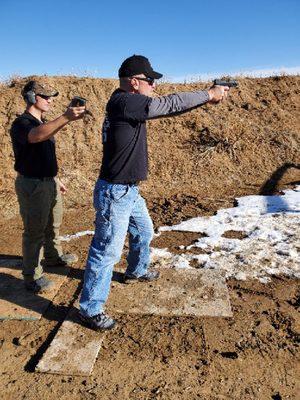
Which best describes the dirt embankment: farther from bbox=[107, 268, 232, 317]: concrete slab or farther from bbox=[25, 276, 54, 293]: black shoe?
bbox=[25, 276, 54, 293]: black shoe

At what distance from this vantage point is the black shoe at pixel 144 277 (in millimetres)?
4453

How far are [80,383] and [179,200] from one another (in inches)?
227

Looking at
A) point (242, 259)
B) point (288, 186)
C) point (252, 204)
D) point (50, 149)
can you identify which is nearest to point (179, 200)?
point (252, 204)

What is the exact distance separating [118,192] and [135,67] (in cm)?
102

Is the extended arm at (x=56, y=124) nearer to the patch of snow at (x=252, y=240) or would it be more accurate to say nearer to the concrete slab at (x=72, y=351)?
the concrete slab at (x=72, y=351)

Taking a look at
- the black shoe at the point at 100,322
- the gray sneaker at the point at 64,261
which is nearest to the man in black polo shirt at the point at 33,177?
the gray sneaker at the point at 64,261

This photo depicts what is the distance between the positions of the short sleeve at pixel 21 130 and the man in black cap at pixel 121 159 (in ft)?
3.00

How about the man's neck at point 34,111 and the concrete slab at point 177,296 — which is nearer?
the concrete slab at point 177,296

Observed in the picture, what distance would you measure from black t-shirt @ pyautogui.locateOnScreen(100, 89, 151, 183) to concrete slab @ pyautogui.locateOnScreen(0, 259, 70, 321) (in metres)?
1.56

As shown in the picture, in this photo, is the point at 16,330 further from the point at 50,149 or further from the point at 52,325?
the point at 50,149

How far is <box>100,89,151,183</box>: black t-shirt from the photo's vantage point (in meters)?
3.08

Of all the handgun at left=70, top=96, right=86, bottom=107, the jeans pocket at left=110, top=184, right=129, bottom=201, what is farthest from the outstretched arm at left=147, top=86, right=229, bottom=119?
the jeans pocket at left=110, top=184, right=129, bottom=201

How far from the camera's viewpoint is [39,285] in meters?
4.26

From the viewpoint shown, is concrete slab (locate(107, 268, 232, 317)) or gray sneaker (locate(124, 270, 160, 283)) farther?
gray sneaker (locate(124, 270, 160, 283))
